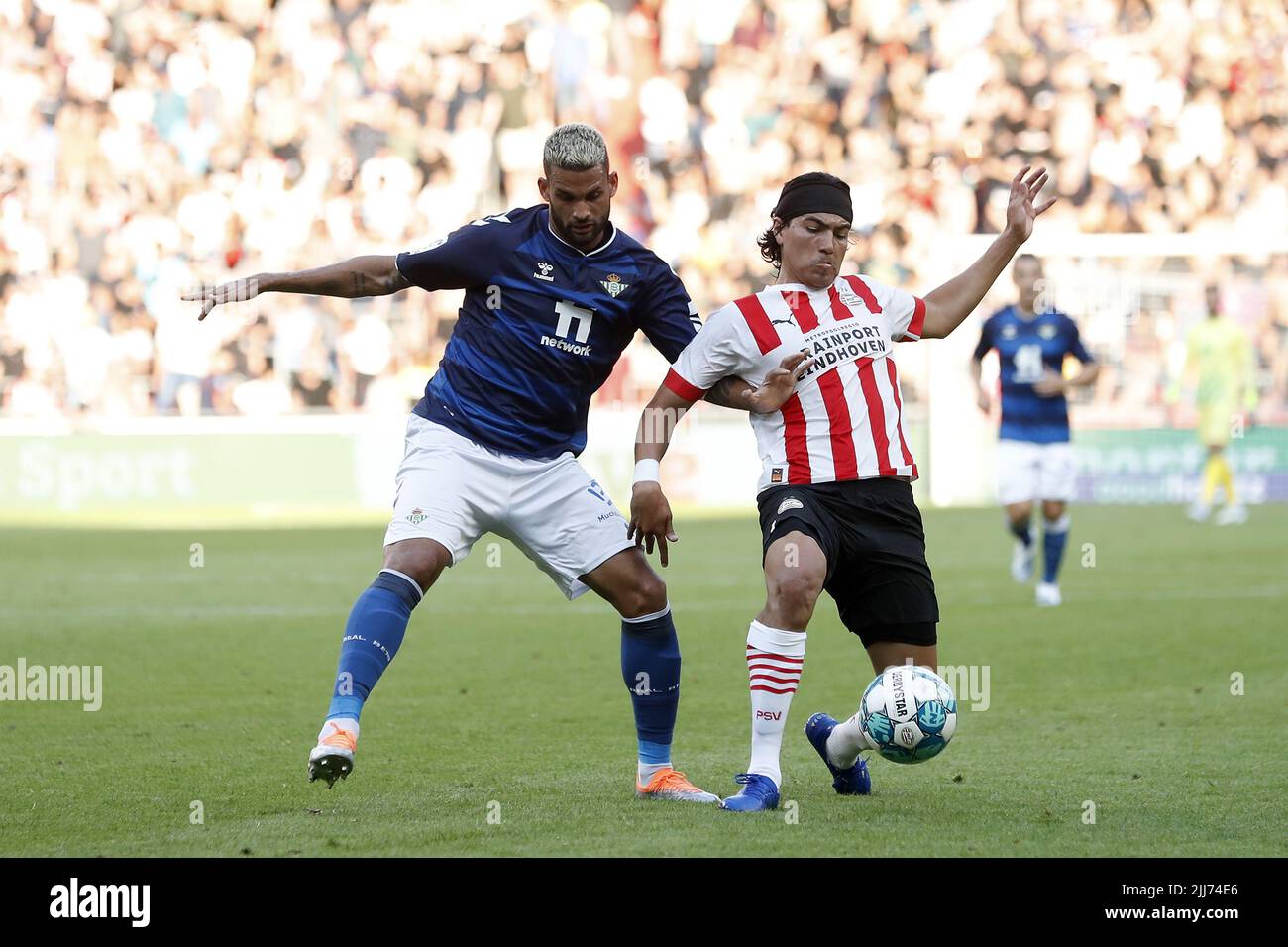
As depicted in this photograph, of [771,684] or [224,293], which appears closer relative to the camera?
[771,684]

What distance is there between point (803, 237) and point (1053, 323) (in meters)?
7.41

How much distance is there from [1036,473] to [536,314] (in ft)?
25.5

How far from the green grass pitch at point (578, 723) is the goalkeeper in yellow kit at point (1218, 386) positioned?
16.2ft

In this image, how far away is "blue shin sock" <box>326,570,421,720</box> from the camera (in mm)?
5488

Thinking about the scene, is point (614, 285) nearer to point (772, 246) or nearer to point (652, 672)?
point (772, 246)

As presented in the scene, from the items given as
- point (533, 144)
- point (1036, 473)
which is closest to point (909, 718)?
point (1036, 473)

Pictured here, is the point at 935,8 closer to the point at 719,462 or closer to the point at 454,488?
the point at 719,462

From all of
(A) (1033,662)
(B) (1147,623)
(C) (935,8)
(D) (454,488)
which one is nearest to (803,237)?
(D) (454,488)

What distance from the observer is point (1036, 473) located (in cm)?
1313

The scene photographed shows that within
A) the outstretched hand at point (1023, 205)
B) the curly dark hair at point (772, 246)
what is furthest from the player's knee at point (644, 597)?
the outstretched hand at point (1023, 205)

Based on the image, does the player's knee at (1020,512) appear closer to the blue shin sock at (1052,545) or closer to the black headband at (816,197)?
the blue shin sock at (1052,545)

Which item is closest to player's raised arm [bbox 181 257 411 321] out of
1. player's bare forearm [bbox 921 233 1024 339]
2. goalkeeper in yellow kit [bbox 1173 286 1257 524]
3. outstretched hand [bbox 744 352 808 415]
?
outstretched hand [bbox 744 352 808 415]

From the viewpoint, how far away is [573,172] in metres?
5.81
